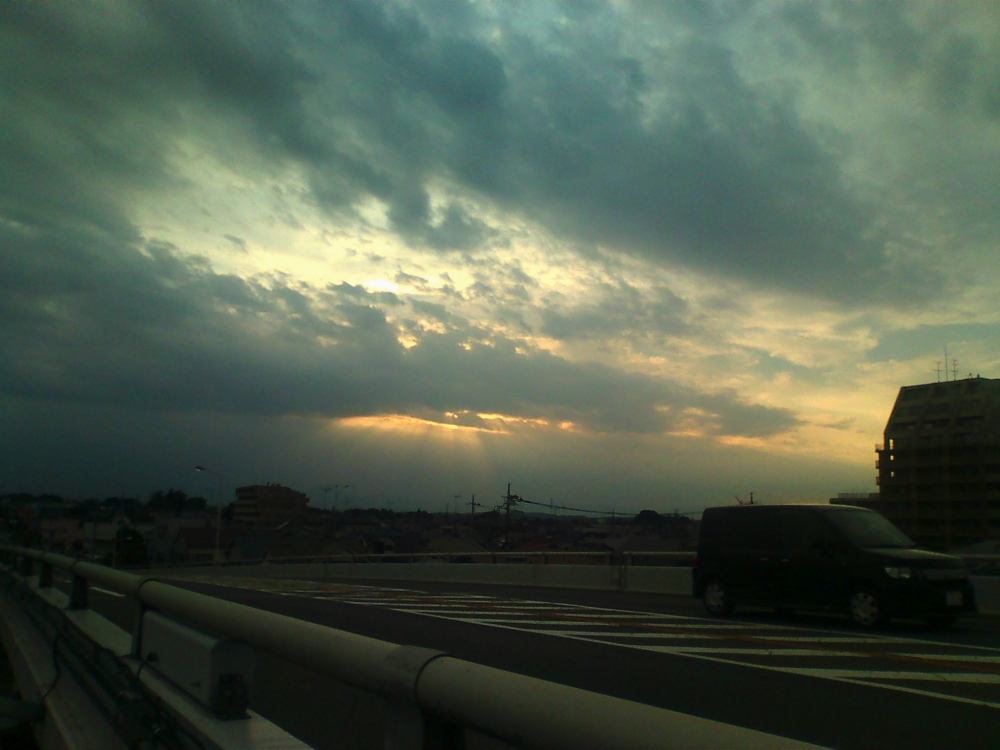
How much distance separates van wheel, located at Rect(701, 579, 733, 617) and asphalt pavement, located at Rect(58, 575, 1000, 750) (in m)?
0.33

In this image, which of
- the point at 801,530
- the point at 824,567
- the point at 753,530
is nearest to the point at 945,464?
the point at 801,530

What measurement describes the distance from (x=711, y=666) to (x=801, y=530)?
18.5ft

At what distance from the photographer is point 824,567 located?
14.0 meters

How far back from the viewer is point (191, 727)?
371 centimetres

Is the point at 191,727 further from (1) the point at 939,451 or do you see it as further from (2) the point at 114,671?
(1) the point at 939,451

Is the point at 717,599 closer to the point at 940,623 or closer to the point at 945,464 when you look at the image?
the point at 940,623

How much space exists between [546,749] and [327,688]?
6620 millimetres

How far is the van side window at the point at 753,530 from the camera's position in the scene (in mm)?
15172

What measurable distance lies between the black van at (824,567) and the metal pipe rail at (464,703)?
1209cm

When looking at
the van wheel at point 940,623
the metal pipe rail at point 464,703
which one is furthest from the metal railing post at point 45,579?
the van wheel at point 940,623

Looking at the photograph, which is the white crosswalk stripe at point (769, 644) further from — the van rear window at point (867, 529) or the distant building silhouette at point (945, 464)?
the distant building silhouette at point (945, 464)

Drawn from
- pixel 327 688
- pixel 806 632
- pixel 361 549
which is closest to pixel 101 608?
pixel 327 688

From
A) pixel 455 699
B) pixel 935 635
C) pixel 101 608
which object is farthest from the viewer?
pixel 101 608

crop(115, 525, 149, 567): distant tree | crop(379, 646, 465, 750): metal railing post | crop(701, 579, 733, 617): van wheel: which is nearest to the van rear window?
A: crop(701, 579, 733, 617): van wheel
